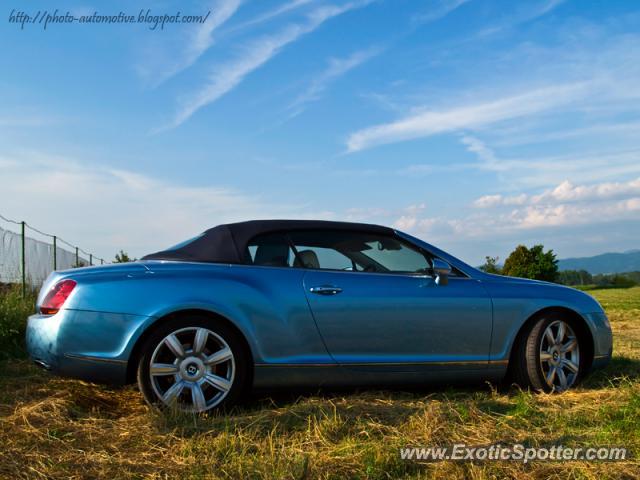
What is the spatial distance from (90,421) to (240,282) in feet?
4.23

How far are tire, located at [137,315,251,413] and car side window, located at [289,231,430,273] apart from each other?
850mm

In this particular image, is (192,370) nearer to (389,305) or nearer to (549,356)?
(389,305)

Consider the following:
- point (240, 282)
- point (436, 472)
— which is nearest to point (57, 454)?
point (240, 282)

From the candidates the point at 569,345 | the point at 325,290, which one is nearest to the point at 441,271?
the point at 325,290

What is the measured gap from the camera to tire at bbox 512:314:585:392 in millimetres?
5051

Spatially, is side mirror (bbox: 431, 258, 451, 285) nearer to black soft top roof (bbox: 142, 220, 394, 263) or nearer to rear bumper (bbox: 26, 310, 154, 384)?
black soft top roof (bbox: 142, 220, 394, 263)

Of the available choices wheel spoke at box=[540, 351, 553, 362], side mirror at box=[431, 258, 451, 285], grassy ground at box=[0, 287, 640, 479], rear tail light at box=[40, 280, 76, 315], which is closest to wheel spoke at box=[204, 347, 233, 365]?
grassy ground at box=[0, 287, 640, 479]

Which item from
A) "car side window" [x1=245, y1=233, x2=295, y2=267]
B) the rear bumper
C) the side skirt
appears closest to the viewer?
the rear bumper

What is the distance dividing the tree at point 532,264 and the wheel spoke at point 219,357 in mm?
50220

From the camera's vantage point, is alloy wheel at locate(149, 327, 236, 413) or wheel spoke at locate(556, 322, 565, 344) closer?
alloy wheel at locate(149, 327, 236, 413)

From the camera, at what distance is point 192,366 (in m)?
4.30

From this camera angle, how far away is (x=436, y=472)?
122 inches

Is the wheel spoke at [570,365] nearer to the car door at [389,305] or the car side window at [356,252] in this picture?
the car door at [389,305]

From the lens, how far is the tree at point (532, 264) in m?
52.5
